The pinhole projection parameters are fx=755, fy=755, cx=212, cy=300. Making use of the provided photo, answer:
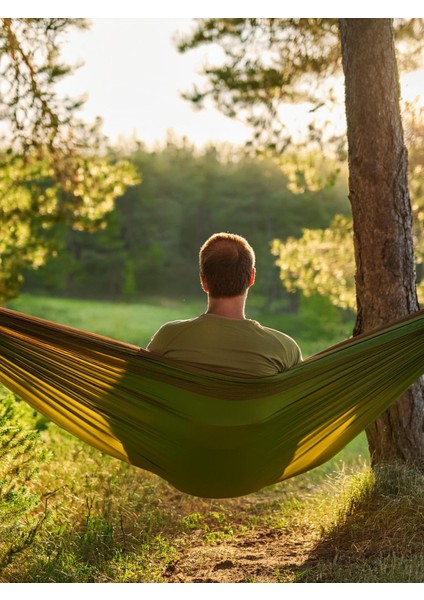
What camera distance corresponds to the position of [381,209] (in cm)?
349

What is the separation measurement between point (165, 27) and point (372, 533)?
26440mm

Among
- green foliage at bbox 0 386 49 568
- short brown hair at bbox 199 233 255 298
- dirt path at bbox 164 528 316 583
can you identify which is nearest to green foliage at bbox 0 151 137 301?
green foliage at bbox 0 386 49 568

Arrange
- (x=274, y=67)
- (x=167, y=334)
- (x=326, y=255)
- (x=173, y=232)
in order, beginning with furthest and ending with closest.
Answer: (x=173, y=232) < (x=326, y=255) < (x=274, y=67) < (x=167, y=334)

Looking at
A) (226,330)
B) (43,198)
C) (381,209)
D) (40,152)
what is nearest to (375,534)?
(226,330)

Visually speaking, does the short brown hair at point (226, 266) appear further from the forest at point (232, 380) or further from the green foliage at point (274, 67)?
the green foliage at point (274, 67)

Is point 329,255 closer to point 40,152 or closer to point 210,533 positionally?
point 40,152

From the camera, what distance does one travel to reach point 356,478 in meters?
3.48

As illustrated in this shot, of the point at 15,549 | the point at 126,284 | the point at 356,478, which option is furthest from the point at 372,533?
the point at 126,284

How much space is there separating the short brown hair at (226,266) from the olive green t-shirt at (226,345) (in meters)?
0.10

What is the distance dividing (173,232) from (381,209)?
26630 millimetres

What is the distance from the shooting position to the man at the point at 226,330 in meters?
2.42

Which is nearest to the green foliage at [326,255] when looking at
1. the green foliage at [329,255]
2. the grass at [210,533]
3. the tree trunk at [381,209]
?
the green foliage at [329,255]

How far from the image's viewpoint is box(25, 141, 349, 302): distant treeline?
1128 inches
